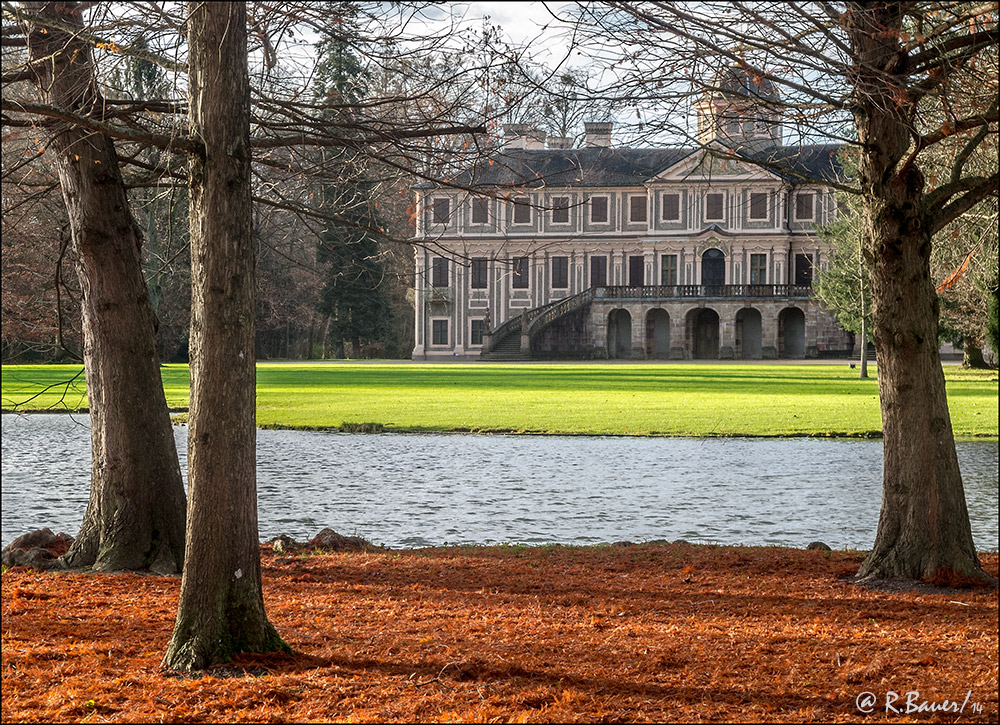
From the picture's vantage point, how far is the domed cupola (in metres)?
6.32

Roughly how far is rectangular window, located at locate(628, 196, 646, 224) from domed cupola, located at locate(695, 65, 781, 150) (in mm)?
54095

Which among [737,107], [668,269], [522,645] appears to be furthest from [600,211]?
[522,645]

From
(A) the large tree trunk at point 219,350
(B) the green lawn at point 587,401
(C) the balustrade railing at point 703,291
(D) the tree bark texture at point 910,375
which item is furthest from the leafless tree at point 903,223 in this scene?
(C) the balustrade railing at point 703,291

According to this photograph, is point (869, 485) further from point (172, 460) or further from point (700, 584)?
point (172, 460)

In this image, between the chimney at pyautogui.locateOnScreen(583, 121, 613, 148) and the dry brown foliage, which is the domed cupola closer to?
the chimney at pyautogui.locateOnScreen(583, 121, 613, 148)

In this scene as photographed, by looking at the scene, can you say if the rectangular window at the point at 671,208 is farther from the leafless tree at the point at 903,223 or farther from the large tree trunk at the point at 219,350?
the large tree trunk at the point at 219,350

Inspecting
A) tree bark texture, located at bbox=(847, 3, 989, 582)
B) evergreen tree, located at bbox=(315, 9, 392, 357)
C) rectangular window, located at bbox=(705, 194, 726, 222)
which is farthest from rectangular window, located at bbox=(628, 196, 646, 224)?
tree bark texture, located at bbox=(847, 3, 989, 582)

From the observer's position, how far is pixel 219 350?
4.68 metres

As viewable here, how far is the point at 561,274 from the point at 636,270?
436 centimetres

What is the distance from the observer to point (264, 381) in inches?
1394

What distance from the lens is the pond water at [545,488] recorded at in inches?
396

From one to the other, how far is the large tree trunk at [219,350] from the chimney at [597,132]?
2389 mm

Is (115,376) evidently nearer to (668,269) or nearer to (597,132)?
(597,132)

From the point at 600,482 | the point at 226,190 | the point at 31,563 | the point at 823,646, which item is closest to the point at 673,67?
the point at 226,190
